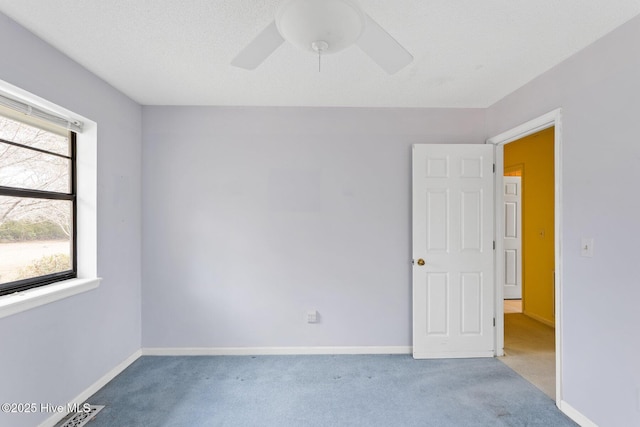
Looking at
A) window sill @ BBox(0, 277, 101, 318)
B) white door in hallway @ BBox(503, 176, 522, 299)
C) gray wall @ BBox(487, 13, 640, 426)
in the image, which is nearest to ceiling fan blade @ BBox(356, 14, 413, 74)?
gray wall @ BBox(487, 13, 640, 426)

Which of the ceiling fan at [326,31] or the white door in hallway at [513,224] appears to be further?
the white door in hallway at [513,224]

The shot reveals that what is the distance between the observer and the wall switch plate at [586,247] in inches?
73.4

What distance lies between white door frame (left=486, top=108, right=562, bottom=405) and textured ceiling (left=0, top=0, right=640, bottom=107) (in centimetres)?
37

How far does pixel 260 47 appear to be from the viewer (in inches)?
52.3

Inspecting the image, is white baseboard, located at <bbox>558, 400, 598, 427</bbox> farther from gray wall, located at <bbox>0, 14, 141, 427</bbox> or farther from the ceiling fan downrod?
gray wall, located at <bbox>0, 14, 141, 427</bbox>

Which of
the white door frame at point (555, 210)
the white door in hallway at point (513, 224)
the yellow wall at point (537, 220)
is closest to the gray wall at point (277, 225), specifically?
the white door frame at point (555, 210)

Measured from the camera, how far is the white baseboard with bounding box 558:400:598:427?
1.88 meters

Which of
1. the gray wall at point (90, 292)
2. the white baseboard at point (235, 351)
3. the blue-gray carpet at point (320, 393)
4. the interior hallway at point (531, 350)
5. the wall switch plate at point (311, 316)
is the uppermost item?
the gray wall at point (90, 292)

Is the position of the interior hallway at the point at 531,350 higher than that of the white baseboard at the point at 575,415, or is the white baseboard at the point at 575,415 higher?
the white baseboard at the point at 575,415

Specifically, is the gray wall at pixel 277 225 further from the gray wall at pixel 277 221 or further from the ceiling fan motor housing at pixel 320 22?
the ceiling fan motor housing at pixel 320 22

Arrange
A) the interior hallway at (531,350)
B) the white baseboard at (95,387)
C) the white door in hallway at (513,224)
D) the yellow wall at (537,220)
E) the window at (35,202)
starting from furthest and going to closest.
Result: the white door in hallway at (513,224)
the yellow wall at (537,220)
the interior hallway at (531,350)
the white baseboard at (95,387)
the window at (35,202)

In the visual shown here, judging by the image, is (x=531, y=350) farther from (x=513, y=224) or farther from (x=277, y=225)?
(x=277, y=225)

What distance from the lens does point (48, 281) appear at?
2.05 metres

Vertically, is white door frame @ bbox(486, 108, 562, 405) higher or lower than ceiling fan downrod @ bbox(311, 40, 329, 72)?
lower
